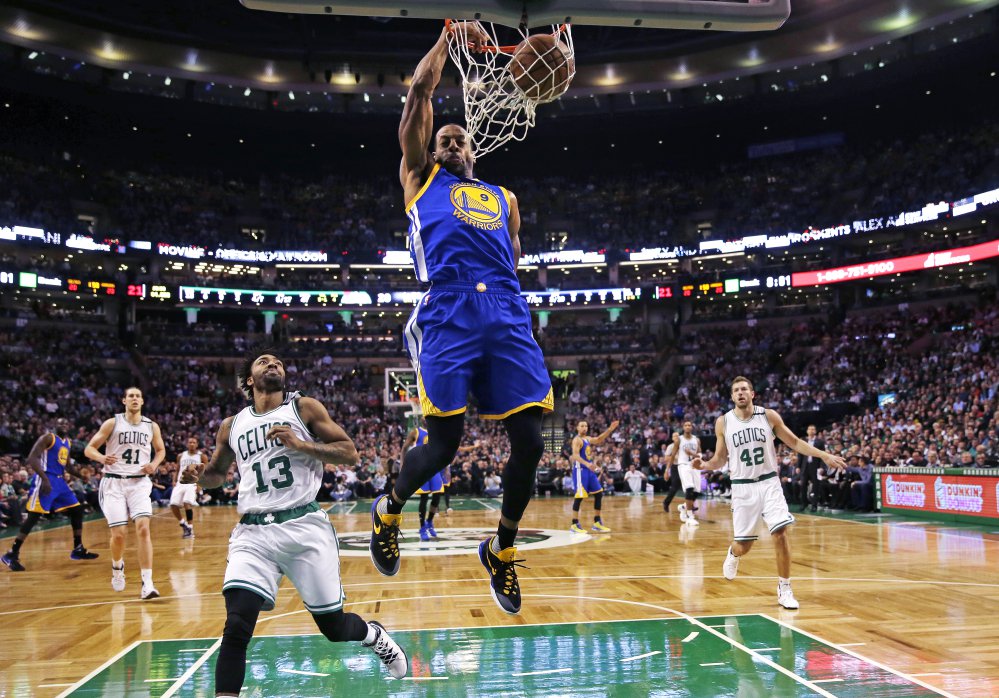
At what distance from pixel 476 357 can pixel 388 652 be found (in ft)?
7.56

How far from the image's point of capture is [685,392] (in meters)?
39.3

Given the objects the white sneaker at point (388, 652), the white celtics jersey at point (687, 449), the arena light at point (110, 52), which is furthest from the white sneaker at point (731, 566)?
the arena light at point (110, 52)

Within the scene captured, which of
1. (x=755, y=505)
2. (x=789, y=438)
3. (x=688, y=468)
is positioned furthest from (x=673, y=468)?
(x=789, y=438)

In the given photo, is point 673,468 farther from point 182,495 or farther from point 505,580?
point 505,580

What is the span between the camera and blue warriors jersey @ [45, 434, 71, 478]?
12.4 metres

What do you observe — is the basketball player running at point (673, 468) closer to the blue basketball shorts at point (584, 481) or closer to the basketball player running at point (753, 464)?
the blue basketball shorts at point (584, 481)

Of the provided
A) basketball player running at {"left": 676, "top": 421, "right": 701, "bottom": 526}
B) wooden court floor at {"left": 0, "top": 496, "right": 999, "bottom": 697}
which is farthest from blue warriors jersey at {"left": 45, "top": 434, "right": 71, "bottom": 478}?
basketball player running at {"left": 676, "top": 421, "right": 701, "bottom": 526}

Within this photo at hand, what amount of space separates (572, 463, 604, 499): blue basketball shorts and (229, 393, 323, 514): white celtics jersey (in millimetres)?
11182

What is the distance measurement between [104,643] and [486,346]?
530 centimetres

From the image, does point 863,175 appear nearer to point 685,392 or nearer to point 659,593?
point 685,392

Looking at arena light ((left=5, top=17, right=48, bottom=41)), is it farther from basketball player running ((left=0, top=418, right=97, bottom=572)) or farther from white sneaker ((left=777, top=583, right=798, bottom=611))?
white sneaker ((left=777, top=583, right=798, bottom=611))

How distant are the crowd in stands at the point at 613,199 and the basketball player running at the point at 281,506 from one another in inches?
1428

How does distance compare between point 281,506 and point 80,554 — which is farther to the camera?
point 80,554

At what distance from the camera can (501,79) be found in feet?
17.9
